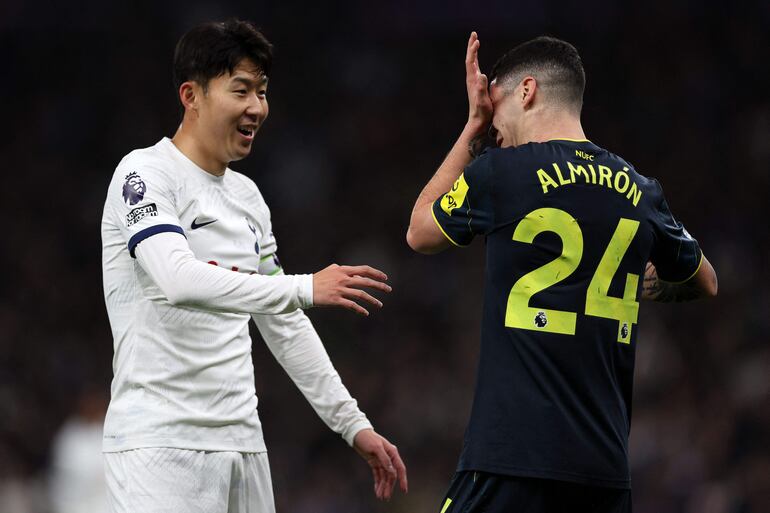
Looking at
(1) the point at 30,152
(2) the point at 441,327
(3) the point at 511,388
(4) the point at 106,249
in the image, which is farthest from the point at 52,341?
(3) the point at 511,388

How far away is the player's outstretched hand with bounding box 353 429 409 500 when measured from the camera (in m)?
4.64

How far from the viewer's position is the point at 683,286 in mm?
4258

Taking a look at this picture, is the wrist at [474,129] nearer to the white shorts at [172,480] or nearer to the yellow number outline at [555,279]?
the yellow number outline at [555,279]

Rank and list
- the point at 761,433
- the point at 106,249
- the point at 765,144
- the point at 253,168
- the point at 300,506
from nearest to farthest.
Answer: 1. the point at 106,249
2. the point at 761,433
3. the point at 300,506
4. the point at 765,144
5. the point at 253,168

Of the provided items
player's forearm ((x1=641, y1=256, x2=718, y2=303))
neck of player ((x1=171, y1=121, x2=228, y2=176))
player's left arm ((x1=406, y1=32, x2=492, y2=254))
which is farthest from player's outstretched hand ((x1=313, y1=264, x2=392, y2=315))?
player's forearm ((x1=641, y1=256, x2=718, y2=303))

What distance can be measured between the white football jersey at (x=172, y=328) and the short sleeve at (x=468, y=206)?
2.38 feet

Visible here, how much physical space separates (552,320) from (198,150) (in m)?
1.53

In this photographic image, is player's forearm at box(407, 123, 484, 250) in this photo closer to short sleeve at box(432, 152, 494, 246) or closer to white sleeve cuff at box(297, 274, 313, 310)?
short sleeve at box(432, 152, 494, 246)

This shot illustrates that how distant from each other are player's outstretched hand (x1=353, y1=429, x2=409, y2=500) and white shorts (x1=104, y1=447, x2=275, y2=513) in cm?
63

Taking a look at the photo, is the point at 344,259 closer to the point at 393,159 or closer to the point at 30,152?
the point at 393,159

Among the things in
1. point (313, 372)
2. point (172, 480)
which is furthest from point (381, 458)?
point (172, 480)

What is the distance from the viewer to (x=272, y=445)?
11656 millimetres

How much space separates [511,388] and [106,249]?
159 cm

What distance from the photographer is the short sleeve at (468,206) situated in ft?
12.4
